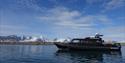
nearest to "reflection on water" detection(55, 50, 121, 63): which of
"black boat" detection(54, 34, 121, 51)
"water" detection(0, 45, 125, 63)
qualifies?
"water" detection(0, 45, 125, 63)

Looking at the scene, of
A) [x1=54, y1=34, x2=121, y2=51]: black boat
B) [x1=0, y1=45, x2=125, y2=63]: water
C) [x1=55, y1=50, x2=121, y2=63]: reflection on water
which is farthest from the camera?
[x1=54, y1=34, x2=121, y2=51]: black boat

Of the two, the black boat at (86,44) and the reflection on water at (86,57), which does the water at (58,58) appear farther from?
the black boat at (86,44)

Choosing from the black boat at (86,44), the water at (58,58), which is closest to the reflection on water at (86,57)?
the water at (58,58)

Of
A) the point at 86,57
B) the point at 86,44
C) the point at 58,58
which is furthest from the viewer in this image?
the point at 86,44

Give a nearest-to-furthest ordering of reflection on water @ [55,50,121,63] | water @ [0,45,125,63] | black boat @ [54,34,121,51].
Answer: water @ [0,45,125,63], reflection on water @ [55,50,121,63], black boat @ [54,34,121,51]

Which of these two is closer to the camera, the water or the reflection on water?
the water

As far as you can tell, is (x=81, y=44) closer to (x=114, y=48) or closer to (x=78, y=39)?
(x=78, y=39)

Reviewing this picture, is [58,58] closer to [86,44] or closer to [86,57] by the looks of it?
[86,57]

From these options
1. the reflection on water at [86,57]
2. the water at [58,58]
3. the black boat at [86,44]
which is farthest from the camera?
the black boat at [86,44]

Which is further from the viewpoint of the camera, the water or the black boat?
the black boat

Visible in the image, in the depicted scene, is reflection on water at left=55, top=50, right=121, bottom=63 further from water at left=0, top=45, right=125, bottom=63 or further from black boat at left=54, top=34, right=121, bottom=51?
black boat at left=54, top=34, right=121, bottom=51

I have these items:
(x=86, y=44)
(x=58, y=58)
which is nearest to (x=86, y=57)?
(x=58, y=58)

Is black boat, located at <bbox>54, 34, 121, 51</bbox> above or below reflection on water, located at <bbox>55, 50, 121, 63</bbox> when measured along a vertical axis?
above

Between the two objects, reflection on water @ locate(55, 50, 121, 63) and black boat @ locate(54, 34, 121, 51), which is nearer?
reflection on water @ locate(55, 50, 121, 63)
